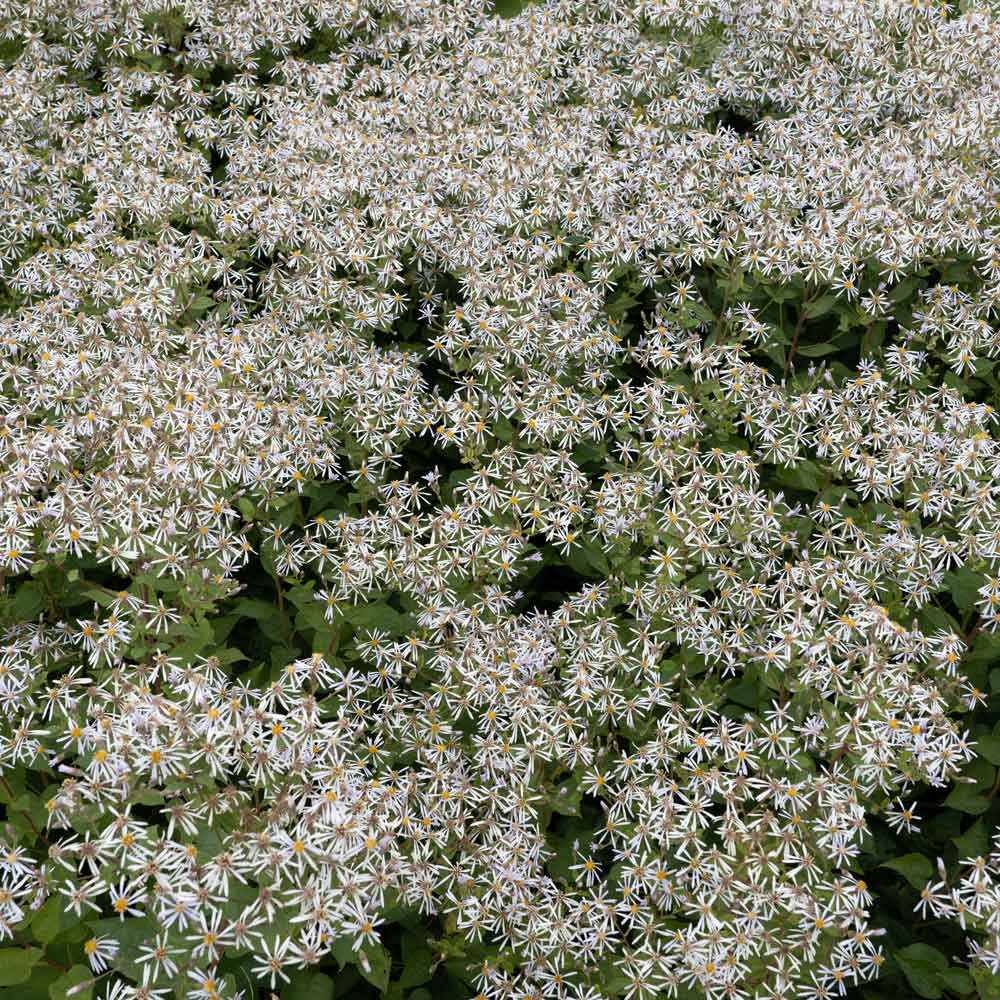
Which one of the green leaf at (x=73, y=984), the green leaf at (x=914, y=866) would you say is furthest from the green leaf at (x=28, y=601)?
the green leaf at (x=914, y=866)

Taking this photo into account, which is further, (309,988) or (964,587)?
(964,587)

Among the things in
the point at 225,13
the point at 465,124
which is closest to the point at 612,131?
the point at 465,124

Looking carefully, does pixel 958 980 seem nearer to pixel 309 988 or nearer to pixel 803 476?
pixel 803 476

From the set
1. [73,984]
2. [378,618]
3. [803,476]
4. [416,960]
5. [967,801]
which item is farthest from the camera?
[803,476]

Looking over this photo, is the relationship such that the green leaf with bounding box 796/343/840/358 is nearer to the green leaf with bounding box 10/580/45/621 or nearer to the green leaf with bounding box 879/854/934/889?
the green leaf with bounding box 879/854/934/889

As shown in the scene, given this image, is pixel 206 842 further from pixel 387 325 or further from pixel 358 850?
pixel 387 325

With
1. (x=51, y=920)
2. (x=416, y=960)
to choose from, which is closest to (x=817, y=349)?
(x=416, y=960)

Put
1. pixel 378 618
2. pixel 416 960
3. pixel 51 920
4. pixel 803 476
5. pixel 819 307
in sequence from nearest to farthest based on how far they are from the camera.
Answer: pixel 51 920, pixel 416 960, pixel 378 618, pixel 803 476, pixel 819 307

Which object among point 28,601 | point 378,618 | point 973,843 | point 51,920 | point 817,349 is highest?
point 817,349
